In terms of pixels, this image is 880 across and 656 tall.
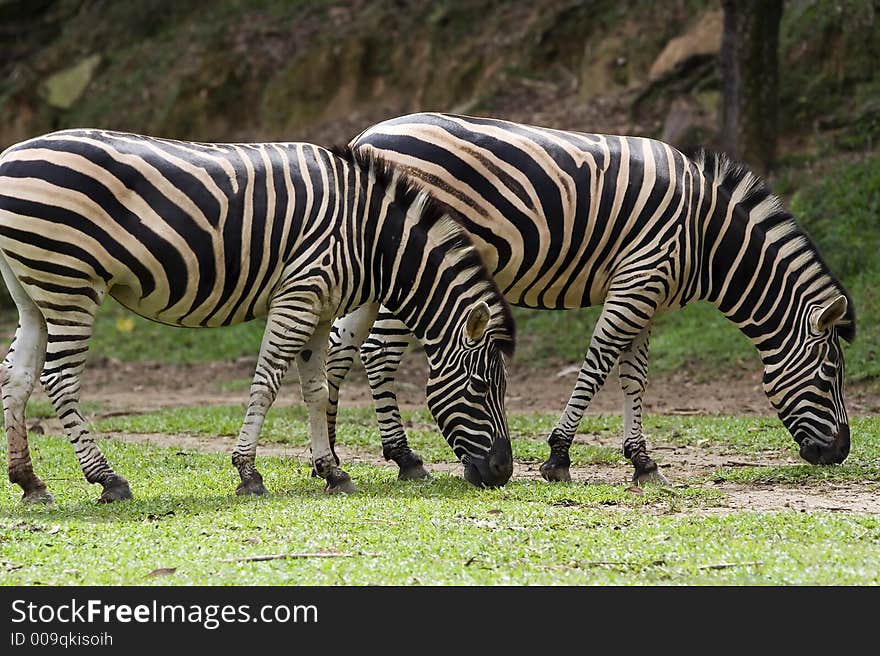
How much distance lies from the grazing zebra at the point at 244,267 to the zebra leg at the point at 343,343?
0.75 meters

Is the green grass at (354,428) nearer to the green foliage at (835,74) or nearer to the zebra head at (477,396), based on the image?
the zebra head at (477,396)

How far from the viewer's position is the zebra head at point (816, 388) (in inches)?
365

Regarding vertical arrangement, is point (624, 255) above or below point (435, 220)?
below

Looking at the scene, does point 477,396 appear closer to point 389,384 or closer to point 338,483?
point 338,483

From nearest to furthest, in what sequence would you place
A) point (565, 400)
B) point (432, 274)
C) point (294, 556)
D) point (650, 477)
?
point (294, 556), point (432, 274), point (650, 477), point (565, 400)

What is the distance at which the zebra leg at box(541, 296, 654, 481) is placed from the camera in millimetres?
9008

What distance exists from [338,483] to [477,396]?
114cm

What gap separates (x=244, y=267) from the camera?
7.95 meters

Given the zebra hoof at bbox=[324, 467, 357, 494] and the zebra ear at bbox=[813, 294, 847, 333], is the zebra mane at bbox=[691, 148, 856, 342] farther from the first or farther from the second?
the zebra hoof at bbox=[324, 467, 357, 494]

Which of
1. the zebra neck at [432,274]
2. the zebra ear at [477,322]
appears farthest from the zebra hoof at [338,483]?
the zebra ear at [477,322]

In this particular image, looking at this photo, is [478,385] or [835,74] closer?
[478,385]

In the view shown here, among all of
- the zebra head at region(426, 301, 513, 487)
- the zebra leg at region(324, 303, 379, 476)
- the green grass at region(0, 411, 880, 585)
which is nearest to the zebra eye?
the zebra head at region(426, 301, 513, 487)

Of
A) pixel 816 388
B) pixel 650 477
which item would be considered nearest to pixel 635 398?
pixel 650 477

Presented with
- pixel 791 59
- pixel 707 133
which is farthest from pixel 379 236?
pixel 791 59
